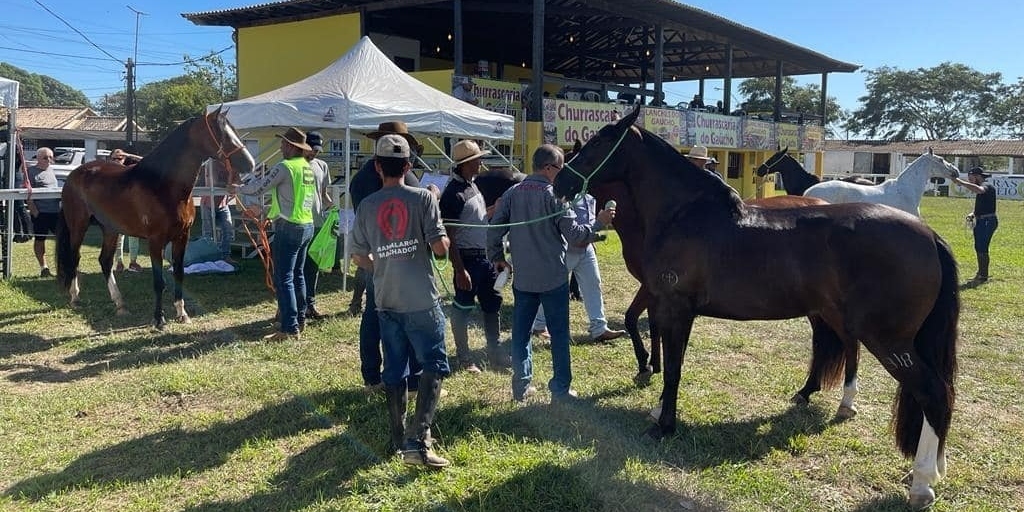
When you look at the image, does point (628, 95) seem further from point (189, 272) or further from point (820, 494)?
point (820, 494)

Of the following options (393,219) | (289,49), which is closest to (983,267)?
(393,219)

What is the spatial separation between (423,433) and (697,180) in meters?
2.34

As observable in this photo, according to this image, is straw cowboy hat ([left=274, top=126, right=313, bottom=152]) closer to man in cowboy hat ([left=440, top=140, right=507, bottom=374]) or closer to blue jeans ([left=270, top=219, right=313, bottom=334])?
blue jeans ([left=270, top=219, right=313, bottom=334])

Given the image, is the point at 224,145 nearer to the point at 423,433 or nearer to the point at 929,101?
the point at 423,433

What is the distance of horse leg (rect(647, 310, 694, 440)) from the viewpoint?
429 cm

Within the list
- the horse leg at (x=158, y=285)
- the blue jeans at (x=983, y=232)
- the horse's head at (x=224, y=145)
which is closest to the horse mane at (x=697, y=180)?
the horse's head at (x=224, y=145)

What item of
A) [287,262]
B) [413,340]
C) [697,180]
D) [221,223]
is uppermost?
[697,180]

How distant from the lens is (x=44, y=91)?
9231 centimetres

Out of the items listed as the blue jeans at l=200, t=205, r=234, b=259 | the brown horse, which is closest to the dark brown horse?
the brown horse

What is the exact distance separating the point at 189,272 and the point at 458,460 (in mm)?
7409

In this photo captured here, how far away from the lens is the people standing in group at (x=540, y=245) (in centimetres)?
454

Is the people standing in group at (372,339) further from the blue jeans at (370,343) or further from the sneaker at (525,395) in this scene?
the sneaker at (525,395)

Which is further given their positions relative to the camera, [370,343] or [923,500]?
[370,343]

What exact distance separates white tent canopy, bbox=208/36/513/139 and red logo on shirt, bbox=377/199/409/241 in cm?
506
